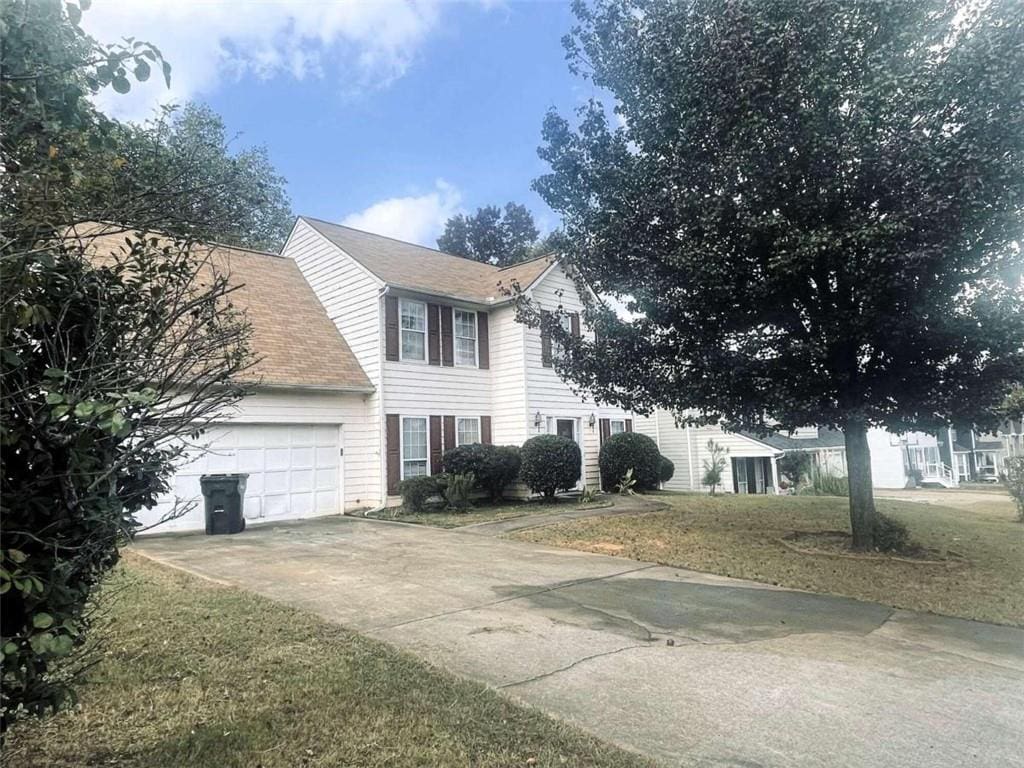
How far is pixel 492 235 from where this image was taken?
40.4 meters

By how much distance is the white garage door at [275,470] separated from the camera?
12.8 metres

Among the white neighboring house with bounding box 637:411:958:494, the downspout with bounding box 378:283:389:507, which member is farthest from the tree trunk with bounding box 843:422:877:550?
the white neighboring house with bounding box 637:411:958:494

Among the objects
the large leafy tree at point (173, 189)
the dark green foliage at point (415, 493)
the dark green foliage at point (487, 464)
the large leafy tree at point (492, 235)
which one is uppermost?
the large leafy tree at point (492, 235)

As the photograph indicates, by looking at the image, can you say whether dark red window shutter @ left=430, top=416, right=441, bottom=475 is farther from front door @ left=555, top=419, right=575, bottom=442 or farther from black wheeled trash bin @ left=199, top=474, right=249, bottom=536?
black wheeled trash bin @ left=199, top=474, right=249, bottom=536

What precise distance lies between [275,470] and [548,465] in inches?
246

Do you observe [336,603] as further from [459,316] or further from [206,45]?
[459,316]

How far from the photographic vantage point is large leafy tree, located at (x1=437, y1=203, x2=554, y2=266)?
40219 mm

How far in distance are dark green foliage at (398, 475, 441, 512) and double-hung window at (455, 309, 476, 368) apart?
12.0ft

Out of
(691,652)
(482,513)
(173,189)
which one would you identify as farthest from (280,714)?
(482,513)

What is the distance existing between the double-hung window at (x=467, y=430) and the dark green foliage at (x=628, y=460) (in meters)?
3.88

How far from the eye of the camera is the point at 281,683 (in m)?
4.25

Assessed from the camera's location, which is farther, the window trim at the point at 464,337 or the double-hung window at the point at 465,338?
the double-hung window at the point at 465,338

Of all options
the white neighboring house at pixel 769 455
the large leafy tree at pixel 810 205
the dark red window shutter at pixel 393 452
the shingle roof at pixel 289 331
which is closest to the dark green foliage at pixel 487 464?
the dark red window shutter at pixel 393 452

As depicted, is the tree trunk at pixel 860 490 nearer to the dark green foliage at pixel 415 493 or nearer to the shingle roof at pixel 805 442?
the dark green foliage at pixel 415 493
